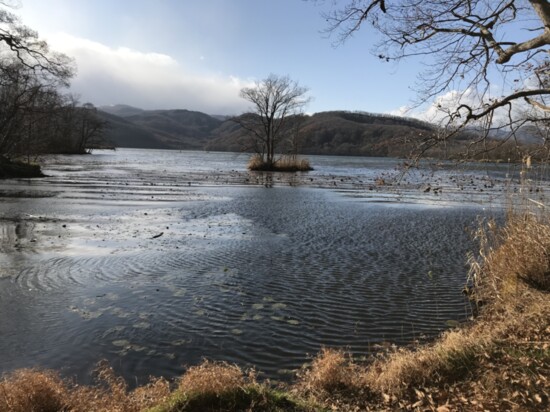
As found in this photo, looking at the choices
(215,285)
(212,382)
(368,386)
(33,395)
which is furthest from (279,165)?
(33,395)

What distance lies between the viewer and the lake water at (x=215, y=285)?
21.6 ft

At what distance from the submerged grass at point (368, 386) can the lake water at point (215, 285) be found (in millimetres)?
790

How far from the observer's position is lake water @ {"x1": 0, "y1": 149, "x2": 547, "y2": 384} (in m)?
6.58

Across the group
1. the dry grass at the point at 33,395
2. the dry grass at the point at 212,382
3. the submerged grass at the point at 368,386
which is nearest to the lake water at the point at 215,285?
the submerged grass at the point at 368,386

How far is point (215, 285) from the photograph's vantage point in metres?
9.68

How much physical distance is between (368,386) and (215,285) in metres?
5.29

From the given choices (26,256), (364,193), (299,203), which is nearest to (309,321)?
(26,256)

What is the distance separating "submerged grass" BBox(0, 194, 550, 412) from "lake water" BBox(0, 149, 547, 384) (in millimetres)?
790

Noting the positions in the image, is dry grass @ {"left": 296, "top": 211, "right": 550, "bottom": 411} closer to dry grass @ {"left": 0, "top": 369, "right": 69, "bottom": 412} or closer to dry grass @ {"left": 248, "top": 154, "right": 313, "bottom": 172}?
dry grass @ {"left": 0, "top": 369, "right": 69, "bottom": 412}

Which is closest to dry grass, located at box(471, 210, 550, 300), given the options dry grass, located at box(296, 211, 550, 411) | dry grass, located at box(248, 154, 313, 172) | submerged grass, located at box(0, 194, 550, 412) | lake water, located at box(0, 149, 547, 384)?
lake water, located at box(0, 149, 547, 384)

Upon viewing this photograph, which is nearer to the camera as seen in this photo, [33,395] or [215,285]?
[33,395]

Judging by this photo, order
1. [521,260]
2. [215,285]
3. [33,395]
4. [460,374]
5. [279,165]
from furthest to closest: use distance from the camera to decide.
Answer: [279,165] → [215,285] → [521,260] → [460,374] → [33,395]

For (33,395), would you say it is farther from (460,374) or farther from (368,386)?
(460,374)

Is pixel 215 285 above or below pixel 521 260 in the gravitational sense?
below
